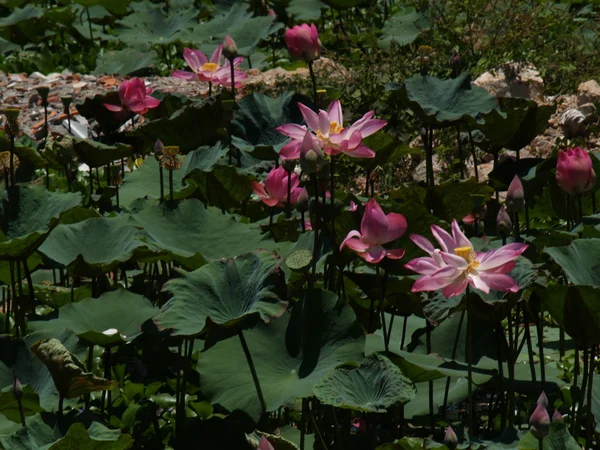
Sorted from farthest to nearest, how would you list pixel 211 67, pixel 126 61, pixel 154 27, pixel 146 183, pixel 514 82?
pixel 154 27, pixel 126 61, pixel 514 82, pixel 211 67, pixel 146 183

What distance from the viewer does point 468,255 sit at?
66.6 inches

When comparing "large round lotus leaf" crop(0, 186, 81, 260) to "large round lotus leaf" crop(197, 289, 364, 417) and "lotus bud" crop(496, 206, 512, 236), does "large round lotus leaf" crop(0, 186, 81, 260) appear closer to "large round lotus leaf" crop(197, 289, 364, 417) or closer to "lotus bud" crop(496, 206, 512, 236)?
"large round lotus leaf" crop(197, 289, 364, 417)

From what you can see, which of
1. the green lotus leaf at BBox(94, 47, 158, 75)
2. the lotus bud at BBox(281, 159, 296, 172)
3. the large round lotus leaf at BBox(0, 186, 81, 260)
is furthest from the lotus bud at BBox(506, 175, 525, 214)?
the green lotus leaf at BBox(94, 47, 158, 75)

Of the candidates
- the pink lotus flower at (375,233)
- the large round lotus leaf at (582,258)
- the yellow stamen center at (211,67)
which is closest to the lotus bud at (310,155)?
the pink lotus flower at (375,233)

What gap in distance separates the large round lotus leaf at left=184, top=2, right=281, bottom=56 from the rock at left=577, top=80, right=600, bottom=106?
2.44 metres

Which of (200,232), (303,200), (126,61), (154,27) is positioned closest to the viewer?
(303,200)

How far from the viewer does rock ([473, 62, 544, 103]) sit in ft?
17.3

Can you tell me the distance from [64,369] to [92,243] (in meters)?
0.72

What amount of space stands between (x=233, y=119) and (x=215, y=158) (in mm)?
366

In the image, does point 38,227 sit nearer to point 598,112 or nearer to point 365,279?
point 365,279

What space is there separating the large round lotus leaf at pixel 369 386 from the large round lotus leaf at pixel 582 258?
39 cm

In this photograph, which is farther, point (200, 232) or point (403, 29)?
point (403, 29)

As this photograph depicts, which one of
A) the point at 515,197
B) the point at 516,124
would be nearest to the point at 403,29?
the point at 516,124

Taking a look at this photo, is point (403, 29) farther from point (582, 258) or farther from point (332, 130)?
point (582, 258)
